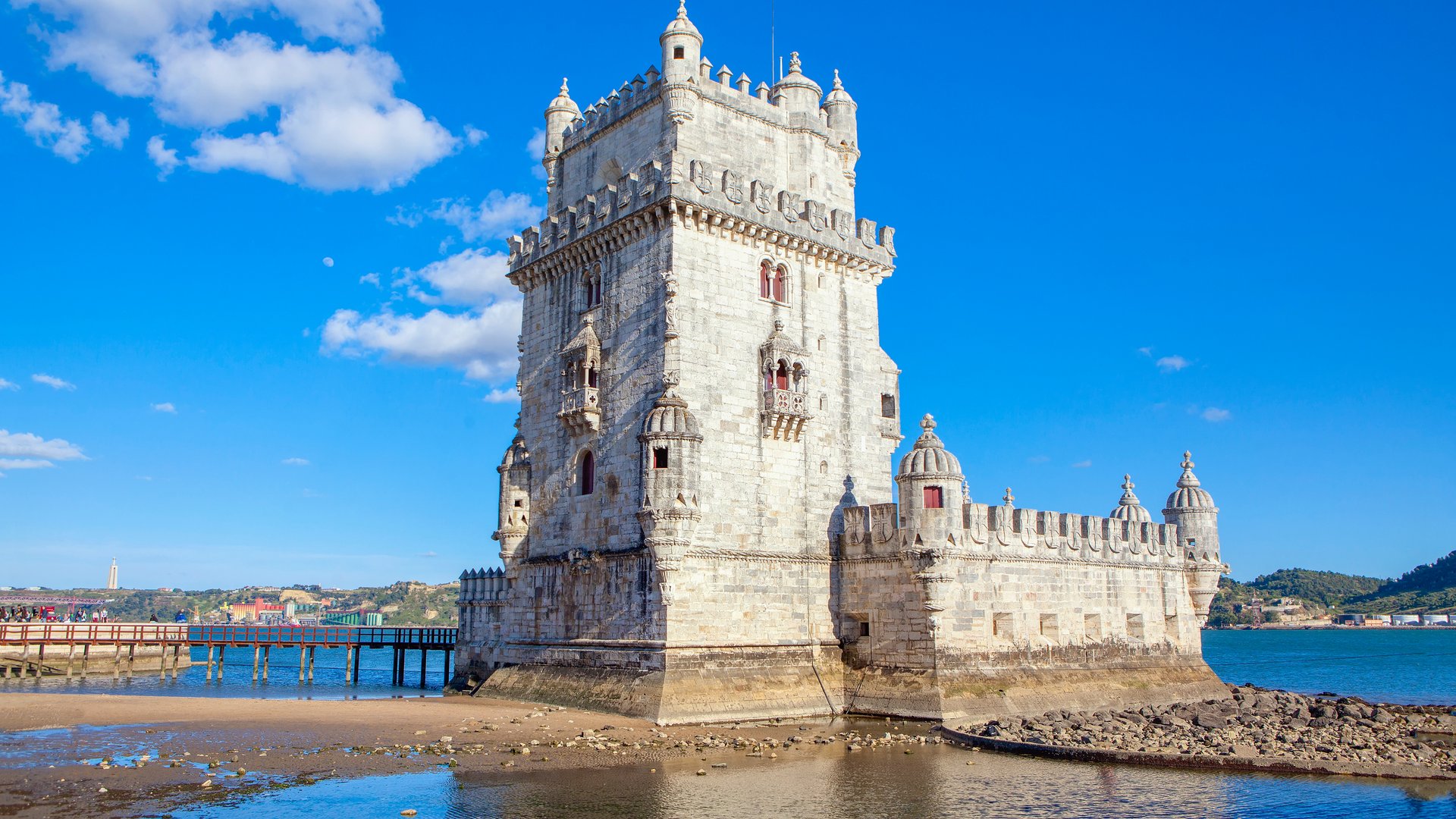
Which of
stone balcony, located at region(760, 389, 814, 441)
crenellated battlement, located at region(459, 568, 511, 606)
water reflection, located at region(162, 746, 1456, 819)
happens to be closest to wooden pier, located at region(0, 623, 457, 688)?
crenellated battlement, located at region(459, 568, 511, 606)

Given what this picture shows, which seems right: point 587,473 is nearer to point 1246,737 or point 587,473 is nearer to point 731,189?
point 731,189

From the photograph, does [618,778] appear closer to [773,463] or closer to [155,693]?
[773,463]

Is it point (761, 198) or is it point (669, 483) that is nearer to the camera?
point (669, 483)

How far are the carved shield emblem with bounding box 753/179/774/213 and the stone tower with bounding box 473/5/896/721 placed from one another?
0.31 ft

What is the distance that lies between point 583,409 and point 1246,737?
19.8 meters

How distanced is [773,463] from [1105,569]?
1268 cm

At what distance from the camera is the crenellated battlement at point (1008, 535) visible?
3225 centimetres

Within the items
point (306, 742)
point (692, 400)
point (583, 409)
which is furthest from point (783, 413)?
point (306, 742)

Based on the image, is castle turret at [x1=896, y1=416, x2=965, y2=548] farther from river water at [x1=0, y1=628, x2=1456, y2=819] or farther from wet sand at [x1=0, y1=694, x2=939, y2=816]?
river water at [x1=0, y1=628, x2=1456, y2=819]

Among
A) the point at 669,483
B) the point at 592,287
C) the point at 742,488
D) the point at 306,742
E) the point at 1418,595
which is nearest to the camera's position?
the point at 306,742

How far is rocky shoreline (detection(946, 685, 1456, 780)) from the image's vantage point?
25328mm

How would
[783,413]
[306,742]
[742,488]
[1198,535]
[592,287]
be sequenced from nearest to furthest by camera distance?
[306,742]
[742,488]
[783,413]
[592,287]
[1198,535]

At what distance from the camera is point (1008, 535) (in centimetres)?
3381

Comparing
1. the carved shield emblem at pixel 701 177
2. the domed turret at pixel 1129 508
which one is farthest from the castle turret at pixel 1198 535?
the carved shield emblem at pixel 701 177
